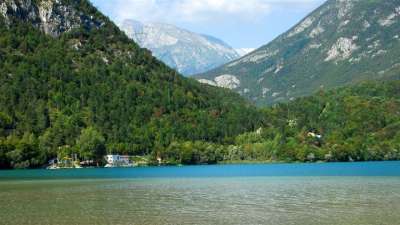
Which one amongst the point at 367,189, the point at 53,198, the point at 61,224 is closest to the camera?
the point at 61,224

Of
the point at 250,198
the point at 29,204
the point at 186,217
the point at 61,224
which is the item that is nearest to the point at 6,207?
the point at 29,204

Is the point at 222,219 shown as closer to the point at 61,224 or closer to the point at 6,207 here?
the point at 61,224

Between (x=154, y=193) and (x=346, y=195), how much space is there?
996 inches

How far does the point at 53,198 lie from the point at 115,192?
1163 centimetres

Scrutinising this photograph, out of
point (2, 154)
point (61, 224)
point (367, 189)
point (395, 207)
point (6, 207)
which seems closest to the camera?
point (61, 224)

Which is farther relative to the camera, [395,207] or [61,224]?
[395,207]

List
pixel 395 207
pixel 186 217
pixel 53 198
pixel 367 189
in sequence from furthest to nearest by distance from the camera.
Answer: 1. pixel 367 189
2. pixel 53 198
3. pixel 395 207
4. pixel 186 217

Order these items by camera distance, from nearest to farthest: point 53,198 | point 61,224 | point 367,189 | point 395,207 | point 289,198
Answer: point 61,224 < point 395,207 < point 289,198 < point 53,198 < point 367,189

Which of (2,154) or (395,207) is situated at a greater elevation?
(2,154)

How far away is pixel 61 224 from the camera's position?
49.2m

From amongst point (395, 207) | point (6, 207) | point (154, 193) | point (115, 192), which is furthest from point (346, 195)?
point (6, 207)

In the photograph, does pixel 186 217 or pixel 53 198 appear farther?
pixel 53 198

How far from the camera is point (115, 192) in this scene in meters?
83.9

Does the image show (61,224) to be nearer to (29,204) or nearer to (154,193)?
(29,204)
